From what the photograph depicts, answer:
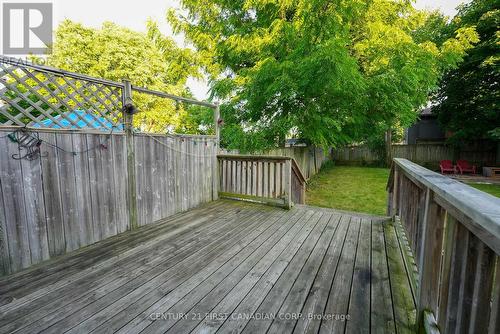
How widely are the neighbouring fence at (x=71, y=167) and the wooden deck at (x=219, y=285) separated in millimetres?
244

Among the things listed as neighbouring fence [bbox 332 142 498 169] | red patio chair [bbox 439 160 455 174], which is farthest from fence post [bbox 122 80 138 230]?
neighbouring fence [bbox 332 142 498 169]

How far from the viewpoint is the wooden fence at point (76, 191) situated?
2.22 metres

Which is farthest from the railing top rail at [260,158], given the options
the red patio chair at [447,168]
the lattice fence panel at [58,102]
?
the red patio chair at [447,168]

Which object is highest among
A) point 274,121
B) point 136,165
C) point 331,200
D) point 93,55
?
point 93,55

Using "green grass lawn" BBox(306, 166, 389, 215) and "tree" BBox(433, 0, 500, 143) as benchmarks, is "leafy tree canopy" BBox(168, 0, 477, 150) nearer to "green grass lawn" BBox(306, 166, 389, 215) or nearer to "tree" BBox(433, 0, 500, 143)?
"green grass lawn" BBox(306, 166, 389, 215)

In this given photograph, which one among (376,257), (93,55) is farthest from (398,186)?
(93,55)

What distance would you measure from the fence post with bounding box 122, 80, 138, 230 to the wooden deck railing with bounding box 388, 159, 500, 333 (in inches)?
126

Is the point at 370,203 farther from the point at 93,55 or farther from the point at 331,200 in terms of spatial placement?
the point at 93,55

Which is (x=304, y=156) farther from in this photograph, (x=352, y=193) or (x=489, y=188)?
(x=489, y=188)

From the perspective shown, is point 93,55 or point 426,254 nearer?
point 426,254

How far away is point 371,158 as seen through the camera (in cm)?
1488

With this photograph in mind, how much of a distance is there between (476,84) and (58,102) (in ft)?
49.6

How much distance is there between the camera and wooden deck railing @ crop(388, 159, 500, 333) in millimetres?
778

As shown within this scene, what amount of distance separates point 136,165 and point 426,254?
3.26 m
